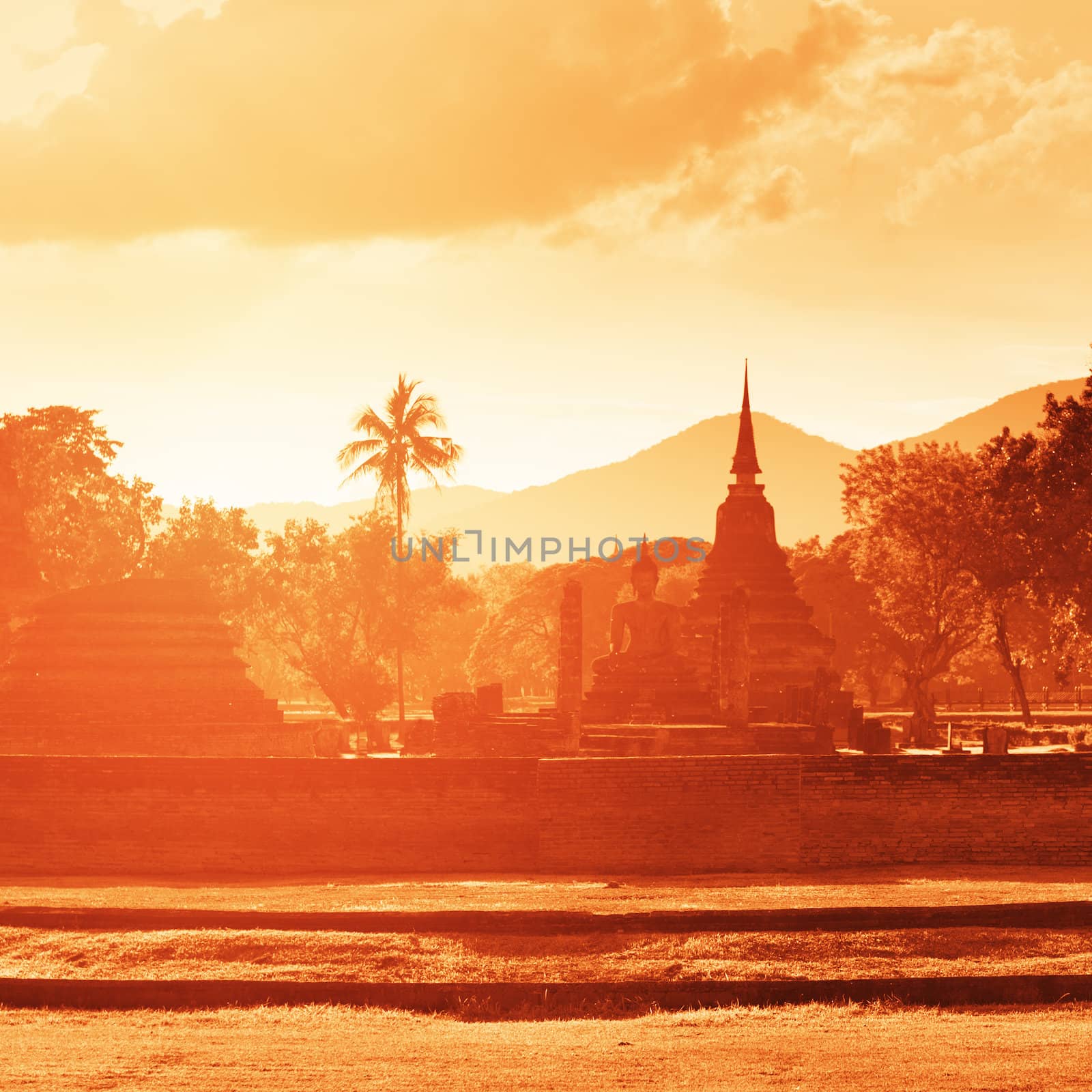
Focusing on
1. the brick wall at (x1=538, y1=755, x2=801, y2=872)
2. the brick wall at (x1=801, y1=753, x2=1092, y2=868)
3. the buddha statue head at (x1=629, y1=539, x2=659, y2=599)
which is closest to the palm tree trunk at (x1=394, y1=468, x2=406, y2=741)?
the buddha statue head at (x1=629, y1=539, x2=659, y2=599)

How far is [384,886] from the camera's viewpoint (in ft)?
54.8

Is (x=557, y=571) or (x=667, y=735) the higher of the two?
(x=557, y=571)

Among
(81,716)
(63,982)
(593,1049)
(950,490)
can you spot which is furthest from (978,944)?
(950,490)

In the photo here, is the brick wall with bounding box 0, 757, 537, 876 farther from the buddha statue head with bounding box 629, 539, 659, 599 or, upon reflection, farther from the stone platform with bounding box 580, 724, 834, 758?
the buddha statue head with bounding box 629, 539, 659, 599

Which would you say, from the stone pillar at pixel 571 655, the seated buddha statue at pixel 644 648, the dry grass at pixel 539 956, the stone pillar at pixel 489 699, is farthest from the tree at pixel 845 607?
the dry grass at pixel 539 956

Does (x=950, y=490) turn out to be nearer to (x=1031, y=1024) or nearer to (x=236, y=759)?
(x=236, y=759)

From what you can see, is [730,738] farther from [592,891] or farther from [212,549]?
[212,549]

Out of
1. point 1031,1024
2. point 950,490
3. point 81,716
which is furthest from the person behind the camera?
point 950,490

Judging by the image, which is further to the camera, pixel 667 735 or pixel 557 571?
pixel 557 571

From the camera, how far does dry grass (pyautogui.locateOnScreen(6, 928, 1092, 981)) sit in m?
12.6

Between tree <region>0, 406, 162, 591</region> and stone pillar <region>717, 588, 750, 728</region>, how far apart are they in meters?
20.4

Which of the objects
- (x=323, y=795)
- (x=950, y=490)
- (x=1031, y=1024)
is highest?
(x=950, y=490)

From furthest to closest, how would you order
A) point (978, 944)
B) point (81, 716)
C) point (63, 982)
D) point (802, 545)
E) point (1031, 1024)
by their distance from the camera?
1. point (802, 545)
2. point (81, 716)
3. point (978, 944)
4. point (63, 982)
5. point (1031, 1024)

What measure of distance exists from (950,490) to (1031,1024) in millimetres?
33871
